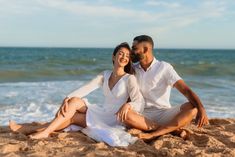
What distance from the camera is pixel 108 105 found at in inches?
183

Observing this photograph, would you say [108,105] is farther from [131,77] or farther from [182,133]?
[182,133]

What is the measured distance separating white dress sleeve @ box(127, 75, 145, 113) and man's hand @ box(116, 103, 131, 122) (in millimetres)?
130

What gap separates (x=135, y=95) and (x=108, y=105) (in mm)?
394

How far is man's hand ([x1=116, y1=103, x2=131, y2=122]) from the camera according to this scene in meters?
4.29

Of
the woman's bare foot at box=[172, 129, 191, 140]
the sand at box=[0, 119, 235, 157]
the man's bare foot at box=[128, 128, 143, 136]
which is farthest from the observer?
the woman's bare foot at box=[172, 129, 191, 140]

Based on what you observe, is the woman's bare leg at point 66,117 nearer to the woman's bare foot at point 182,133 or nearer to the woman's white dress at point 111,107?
the woman's white dress at point 111,107

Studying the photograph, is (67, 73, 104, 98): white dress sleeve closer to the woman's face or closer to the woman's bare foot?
the woman's face

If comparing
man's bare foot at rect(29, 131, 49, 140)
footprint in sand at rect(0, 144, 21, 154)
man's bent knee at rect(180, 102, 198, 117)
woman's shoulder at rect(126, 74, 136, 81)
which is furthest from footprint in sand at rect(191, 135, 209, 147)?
footprint in sand at rect(0, 144, 21, 154)

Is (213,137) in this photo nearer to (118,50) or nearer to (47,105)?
(118,50)

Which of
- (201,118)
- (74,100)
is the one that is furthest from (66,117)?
(201,118)

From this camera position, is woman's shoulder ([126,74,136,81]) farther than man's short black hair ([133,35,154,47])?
No

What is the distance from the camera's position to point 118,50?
456 centimetres

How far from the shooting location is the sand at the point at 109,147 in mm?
3947

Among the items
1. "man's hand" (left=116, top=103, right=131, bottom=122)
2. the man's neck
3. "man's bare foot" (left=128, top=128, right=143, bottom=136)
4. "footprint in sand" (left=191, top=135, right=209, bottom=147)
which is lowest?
"footprint in sand" (left=191, top=135, right=209, bottom=147)
